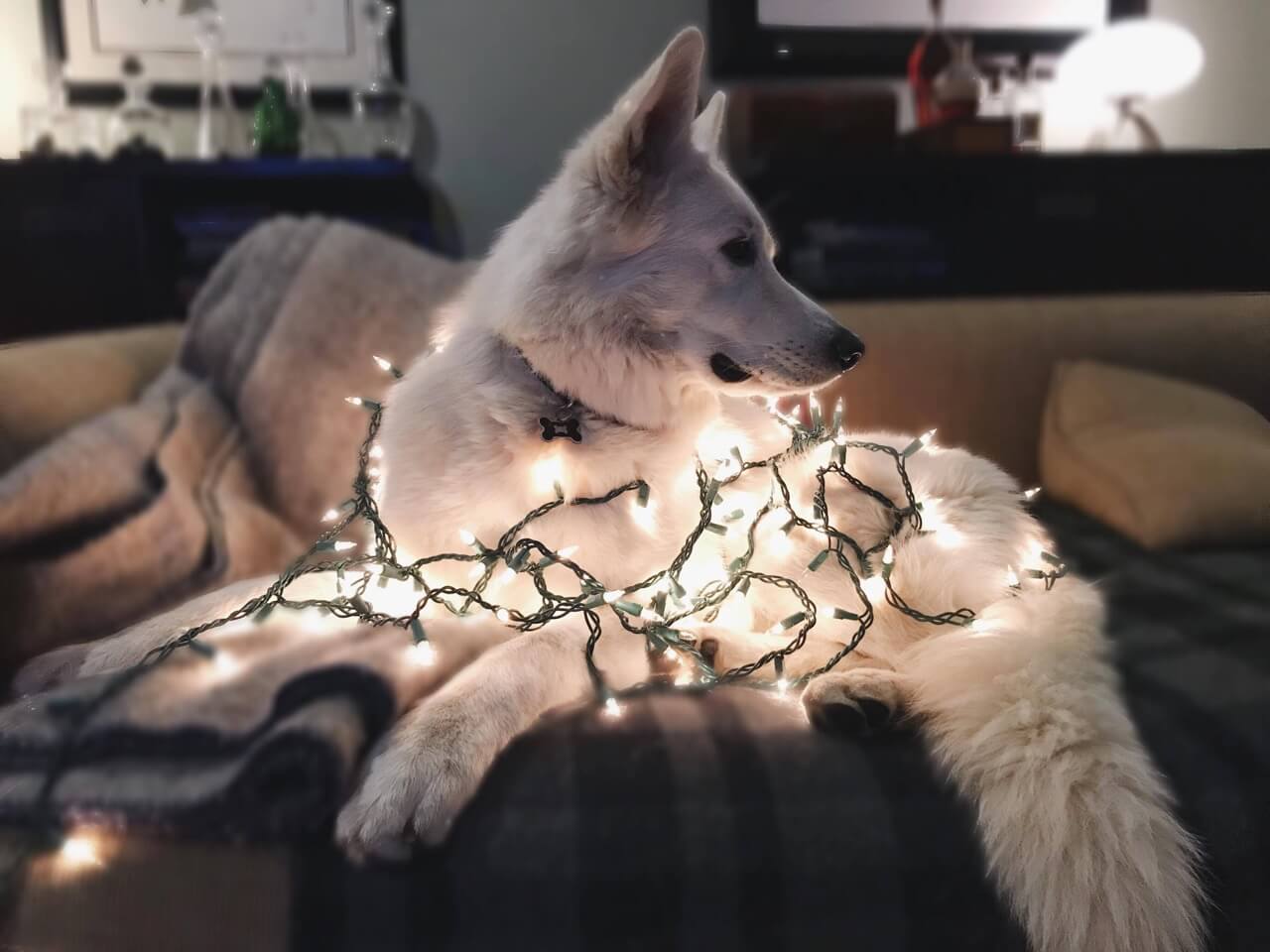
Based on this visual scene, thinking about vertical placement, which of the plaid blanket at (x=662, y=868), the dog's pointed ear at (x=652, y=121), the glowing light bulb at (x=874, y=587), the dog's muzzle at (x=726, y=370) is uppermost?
the dog's pointed ear at (x=652, y=121)

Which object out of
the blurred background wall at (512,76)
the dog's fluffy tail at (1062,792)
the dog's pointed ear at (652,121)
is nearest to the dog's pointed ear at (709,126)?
the dog's pointed ear at (652,121)

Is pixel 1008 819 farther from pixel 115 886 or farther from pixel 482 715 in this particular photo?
pixel 115 886

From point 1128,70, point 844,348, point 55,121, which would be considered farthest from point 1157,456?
point 55,121

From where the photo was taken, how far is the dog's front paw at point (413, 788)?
75 centimetres

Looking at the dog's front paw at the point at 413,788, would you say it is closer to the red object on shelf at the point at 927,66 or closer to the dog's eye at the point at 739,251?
the dog's eye at the point at 739,251

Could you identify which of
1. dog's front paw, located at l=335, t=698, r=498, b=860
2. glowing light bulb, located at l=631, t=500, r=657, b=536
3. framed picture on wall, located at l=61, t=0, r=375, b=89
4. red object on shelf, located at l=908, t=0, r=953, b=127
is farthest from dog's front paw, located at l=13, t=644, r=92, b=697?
red object on shelf, located at l=908, t=0, r=953, b=127

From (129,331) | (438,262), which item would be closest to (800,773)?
(438,262)

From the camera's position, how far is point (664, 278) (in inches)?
43.3

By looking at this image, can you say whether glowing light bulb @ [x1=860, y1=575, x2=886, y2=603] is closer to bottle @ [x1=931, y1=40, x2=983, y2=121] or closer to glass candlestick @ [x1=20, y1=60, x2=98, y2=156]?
bottle @ [x1=931, y1=40, x2=983, y2=121]

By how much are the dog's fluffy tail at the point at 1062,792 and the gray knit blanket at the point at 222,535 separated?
59cm

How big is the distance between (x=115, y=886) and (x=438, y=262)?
1475mm

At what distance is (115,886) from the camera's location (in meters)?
0.76

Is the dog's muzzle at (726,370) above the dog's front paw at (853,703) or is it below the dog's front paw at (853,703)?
above

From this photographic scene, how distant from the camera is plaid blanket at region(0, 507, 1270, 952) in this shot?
75 cm
